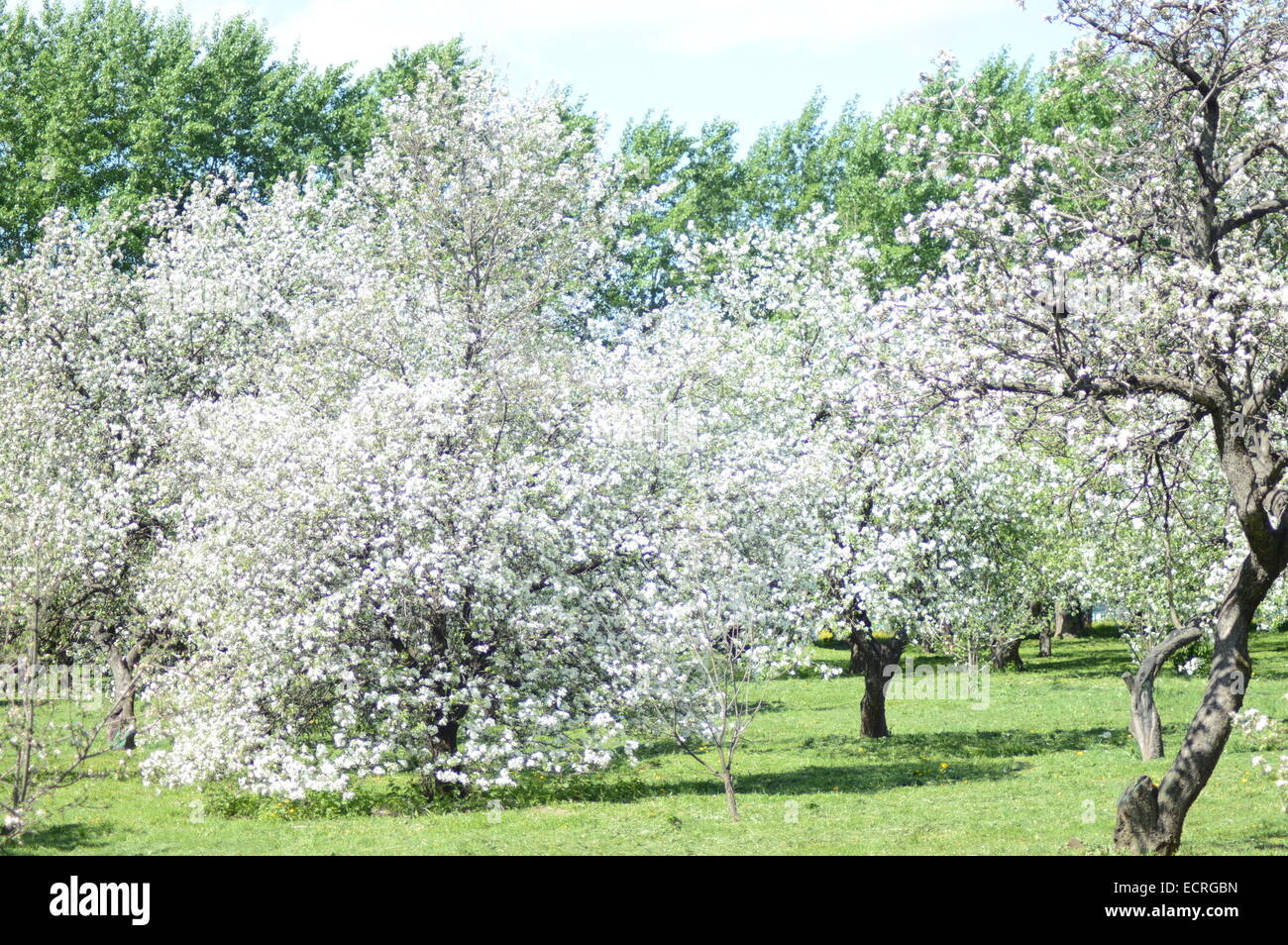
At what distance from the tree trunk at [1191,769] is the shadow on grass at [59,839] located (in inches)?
531

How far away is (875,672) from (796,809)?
9453 millimetres

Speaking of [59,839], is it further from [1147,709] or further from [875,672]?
[1147,709]

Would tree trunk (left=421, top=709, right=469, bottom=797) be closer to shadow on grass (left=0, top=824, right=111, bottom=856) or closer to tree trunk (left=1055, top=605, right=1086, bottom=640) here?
shadow on grass (left=0, top=824, right=111, bottom=856)

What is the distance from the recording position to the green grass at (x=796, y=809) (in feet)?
53.6

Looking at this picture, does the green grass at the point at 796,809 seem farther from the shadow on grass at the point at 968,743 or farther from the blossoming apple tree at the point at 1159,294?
the blossoming apple tree at the point at 1159,294

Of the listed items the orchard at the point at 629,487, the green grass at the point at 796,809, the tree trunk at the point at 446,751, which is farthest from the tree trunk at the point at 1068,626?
the tree trunk at the point at 446,751

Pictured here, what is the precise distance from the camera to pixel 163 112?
51906 mm

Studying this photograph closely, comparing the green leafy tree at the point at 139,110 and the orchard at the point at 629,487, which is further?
the green leafy tree at the point at 139,110

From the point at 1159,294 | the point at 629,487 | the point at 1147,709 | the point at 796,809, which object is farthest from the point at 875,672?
the point at 1159,294

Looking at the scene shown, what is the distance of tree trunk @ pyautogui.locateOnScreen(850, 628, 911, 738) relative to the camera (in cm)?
2720

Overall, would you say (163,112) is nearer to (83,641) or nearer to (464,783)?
(83,641)

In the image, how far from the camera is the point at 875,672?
1112 inches
